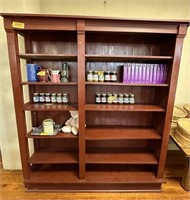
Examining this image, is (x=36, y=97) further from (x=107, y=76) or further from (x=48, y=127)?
(x=107, y=76)

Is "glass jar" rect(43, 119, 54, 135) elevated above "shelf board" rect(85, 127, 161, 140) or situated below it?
above

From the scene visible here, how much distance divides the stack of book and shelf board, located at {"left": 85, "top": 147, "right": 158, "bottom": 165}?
0.92m

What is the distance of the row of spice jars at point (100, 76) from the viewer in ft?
4.96

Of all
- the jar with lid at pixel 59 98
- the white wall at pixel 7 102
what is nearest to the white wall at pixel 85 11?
the white wall at pixel 7 102

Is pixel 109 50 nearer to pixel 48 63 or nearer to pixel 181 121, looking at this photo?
pixel 48 63

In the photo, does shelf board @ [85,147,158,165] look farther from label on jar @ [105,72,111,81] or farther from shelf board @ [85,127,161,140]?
label on jar @ [105,72,111,81]

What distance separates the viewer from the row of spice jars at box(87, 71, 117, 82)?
1.51 m

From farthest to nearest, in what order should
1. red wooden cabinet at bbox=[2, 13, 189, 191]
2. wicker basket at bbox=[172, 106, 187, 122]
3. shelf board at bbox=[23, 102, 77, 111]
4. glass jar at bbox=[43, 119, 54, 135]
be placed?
1. wicker basket at bbox=[172, 106, 187, 122]
2. glass jar at bbox=[43, 119, 54, 135]
3. shelf board at bbox=[23, 102, 77, 111]
4. red wooden cabinet at bbox=[2, 13, 189, 191]

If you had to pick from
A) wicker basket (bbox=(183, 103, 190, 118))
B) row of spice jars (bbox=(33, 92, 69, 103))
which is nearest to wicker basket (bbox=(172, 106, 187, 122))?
wicker basket (bbox=(183, 103, 190, 118))

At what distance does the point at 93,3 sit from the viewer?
1.81 meters

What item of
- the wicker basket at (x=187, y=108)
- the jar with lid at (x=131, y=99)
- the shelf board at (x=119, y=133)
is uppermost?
the jar with lid at (x=131, y=99)

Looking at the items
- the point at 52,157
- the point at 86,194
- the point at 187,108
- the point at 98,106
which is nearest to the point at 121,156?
the point at 86,194

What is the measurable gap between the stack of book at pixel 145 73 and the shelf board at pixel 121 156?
0.92m

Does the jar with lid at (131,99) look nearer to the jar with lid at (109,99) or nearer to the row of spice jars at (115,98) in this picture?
the row of spice jars at (115,98)
